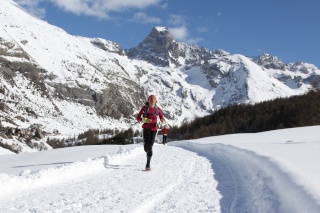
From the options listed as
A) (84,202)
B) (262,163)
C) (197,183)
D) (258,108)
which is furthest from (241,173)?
(258,108)

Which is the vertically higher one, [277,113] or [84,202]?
[277,113]

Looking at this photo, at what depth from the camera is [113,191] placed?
10.5 meters

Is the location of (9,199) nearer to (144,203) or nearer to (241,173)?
(144,203)

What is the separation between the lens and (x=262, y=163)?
1325cm

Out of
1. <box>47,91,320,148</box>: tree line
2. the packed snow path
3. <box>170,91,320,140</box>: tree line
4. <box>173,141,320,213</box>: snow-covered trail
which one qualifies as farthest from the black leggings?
<box>47,91,320,148</box>: tree line

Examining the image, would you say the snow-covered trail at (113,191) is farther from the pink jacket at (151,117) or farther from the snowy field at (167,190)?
the pink jacket at (151,117)

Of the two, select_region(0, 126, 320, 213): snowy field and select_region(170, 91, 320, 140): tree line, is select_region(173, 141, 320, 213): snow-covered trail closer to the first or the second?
select_region(0, 126, 320, 213): snowy field

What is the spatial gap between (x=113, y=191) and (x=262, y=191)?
12.6 feet

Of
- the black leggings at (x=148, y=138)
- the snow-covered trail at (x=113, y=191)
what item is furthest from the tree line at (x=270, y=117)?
the snow-covered trail at (x=113, y=191)

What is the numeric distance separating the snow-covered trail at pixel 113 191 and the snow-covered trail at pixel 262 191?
396 millimetres

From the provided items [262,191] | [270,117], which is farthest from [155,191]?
[270,117]

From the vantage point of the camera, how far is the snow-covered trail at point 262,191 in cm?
759

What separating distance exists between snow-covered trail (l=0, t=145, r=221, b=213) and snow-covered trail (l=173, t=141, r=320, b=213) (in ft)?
1.30

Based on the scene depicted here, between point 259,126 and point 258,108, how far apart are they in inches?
747
